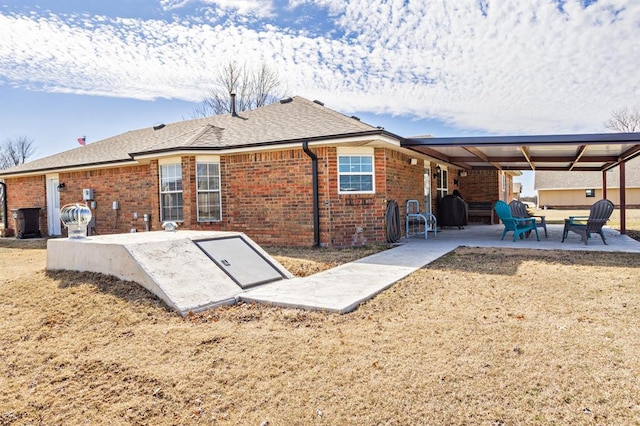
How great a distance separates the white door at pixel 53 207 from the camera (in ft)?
52.7

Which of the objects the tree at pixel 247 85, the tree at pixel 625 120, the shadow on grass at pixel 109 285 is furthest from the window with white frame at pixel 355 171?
the tree at pixel 625 120

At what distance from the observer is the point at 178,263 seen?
5699 mm

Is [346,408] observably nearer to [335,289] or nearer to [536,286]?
[335,289]

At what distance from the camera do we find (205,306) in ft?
16.4

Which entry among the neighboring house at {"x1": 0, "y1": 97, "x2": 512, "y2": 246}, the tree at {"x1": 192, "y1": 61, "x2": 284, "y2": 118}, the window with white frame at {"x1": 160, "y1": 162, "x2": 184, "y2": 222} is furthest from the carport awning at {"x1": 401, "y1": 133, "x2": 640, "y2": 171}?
the tree at {"x1": 192, "y1": 61, "x2": 284, "y2": 118}

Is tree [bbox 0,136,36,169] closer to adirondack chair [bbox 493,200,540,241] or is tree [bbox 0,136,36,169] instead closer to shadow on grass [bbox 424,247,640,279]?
adirondack chair [bbox 493,200,540,241]

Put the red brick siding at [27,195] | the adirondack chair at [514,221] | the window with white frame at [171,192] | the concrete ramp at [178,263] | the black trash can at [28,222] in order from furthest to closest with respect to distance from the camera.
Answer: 1. the red brick siding at [27,195]
2. the black trash can at [28,222]
3. the window with white frame at [171,192]
4. the adirondack chair at [514,221]
5. the concrete ramp at [178,263]

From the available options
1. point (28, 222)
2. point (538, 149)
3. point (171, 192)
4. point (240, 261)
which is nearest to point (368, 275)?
point (240, 261)

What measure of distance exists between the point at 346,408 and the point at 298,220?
26.3 feet

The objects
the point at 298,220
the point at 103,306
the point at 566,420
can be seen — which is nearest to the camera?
the point at 566,420

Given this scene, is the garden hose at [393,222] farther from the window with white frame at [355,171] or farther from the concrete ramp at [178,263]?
the concrete ramp at [178,263]

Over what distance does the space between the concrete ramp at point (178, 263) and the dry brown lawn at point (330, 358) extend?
8.7 inches

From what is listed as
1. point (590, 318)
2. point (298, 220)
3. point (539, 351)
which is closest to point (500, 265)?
point (590, 318)

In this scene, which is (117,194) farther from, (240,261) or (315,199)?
(240,261)
